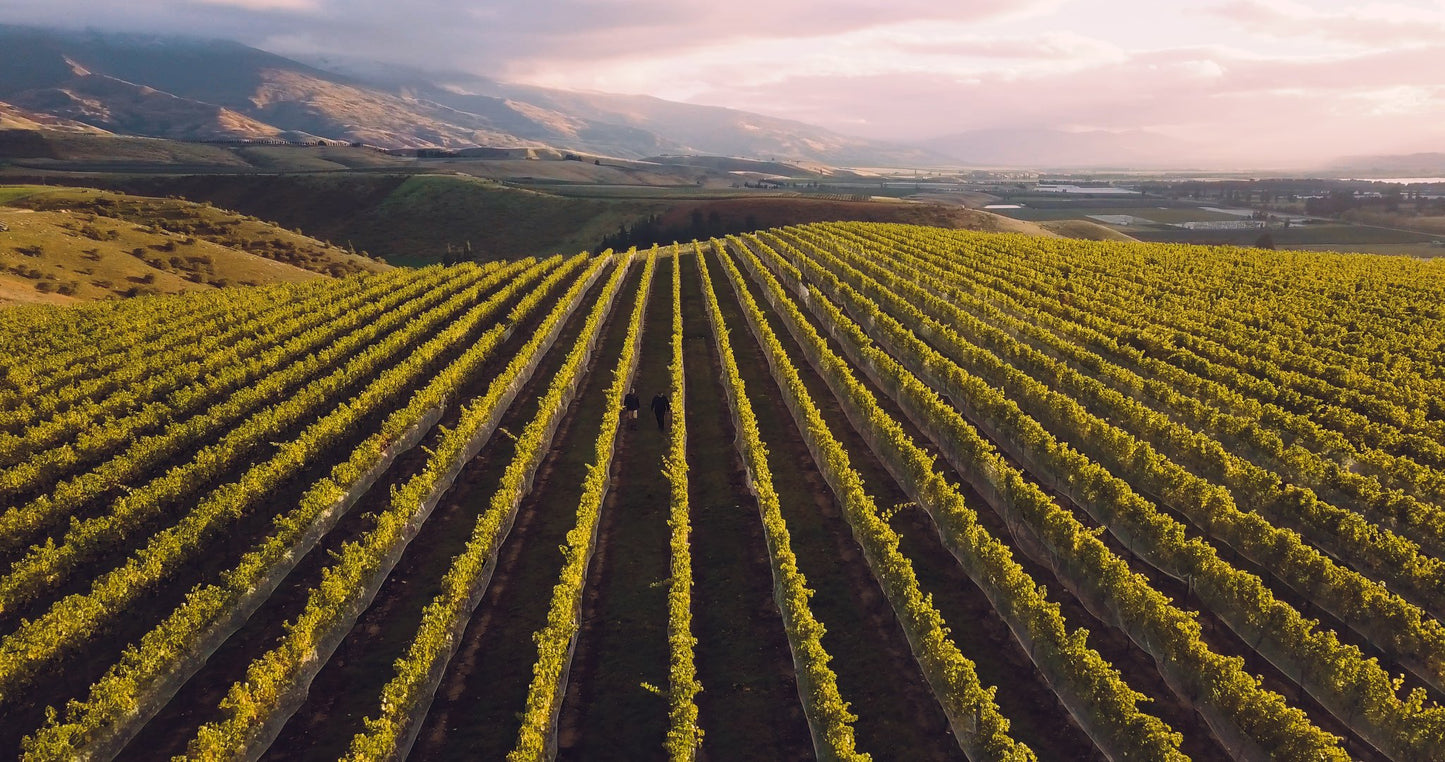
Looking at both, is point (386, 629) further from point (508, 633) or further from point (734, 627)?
point (734, 627)

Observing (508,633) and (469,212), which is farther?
(469,212)

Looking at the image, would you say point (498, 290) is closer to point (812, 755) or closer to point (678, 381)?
point (678, 381)

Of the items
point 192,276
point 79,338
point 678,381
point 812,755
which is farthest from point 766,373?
point 192,276

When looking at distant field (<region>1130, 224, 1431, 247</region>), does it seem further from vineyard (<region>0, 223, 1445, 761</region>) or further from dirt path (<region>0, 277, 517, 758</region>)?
dirt path (<region>0, 277, 517, 758</region>)

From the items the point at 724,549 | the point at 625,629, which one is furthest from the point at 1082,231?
the point at 625,629

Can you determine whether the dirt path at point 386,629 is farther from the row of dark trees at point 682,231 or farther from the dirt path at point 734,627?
the row of dark trees at point 682,231

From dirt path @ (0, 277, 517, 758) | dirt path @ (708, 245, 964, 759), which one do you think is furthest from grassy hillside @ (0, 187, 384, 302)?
dirt path @ (708, 245, 964, 759)
